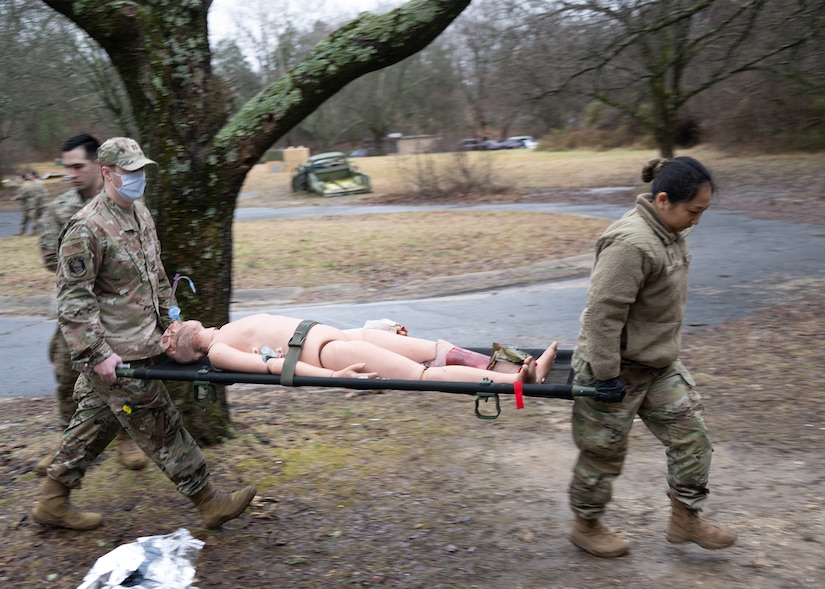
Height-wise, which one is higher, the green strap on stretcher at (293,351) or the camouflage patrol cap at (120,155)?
the camouflage patrol cap at (120,155)

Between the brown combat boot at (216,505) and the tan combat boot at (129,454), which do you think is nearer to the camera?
the brown combat boot at (216,505)

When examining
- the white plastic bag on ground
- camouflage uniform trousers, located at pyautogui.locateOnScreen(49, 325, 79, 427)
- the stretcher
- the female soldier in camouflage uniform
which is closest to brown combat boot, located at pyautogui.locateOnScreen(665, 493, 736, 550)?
the female soldier in camouflage uniform

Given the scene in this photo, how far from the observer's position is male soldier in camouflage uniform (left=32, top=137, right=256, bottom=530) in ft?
12.5

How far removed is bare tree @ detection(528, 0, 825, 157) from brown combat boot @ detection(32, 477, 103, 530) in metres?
12.2

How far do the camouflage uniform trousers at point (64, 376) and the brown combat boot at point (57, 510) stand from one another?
2.63 ft

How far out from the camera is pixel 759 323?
8109 millimetres

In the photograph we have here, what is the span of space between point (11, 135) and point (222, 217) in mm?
33865

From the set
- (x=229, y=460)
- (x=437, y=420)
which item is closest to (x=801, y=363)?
(x=437, y=420)

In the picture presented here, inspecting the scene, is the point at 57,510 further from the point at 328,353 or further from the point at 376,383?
the point at 376,383

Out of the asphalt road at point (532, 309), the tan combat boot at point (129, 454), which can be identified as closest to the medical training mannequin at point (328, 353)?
the tan combat boot at point (129, 454)

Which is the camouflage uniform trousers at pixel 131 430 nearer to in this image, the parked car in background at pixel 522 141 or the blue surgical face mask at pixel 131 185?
the blue surgical face mask at pixel 131 185

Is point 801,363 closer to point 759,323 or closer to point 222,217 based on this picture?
point 759,323

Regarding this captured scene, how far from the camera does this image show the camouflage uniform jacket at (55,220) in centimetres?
473

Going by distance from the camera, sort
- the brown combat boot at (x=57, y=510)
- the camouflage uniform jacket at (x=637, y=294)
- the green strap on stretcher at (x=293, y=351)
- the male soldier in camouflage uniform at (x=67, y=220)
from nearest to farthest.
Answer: the camouflage uniform jacket at (x=637, y=294) → the green strap on stretcher at (x=293, y=351) → the brown combat boot at (x=57, y=510) → the male soldier in camouflage uniform at (x=67, y=220)
